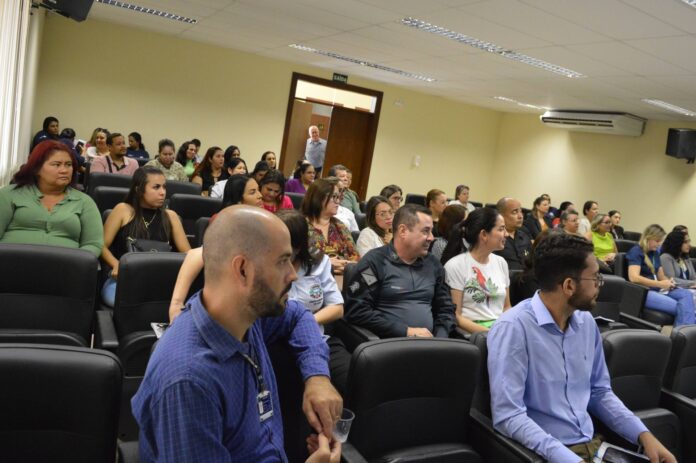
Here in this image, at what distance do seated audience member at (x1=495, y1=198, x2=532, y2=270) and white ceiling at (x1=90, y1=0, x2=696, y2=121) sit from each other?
166 centimetres

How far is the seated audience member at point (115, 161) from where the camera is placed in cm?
663

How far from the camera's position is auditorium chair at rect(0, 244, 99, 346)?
2.24 metres

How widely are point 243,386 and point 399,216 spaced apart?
1.96 meters

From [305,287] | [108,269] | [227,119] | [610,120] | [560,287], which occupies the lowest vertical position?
[108,269]

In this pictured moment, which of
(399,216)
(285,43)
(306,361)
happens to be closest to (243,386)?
(306,361)

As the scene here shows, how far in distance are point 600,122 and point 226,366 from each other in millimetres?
10322

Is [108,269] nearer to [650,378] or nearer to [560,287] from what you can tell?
[560,287]

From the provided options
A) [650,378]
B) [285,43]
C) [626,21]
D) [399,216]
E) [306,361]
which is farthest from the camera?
[285,43]

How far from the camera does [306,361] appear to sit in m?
1.54

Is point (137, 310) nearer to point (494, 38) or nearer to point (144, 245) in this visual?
point (144, 245)

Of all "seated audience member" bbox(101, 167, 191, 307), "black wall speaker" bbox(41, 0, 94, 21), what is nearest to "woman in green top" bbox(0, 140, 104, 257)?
"seated audience member" bbox(101, 167, 191, 307)

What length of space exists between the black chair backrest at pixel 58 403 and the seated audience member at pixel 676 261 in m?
5.65

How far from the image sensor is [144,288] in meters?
2.51

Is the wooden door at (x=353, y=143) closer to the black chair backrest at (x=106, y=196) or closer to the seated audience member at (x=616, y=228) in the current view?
the seated audience member at (x=616, y=228)
